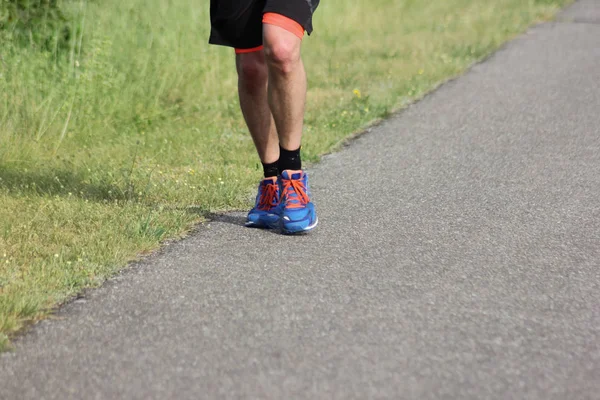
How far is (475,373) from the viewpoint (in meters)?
3.04

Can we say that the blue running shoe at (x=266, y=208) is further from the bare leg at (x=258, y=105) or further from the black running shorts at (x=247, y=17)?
the black running shorts at (x=247, y=17)

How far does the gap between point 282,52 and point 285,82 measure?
18 centimetres

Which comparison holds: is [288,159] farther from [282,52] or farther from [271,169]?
[282,52]

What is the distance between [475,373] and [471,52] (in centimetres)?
762

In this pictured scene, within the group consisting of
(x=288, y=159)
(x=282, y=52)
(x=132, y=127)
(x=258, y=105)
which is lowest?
(x=132, y=127)

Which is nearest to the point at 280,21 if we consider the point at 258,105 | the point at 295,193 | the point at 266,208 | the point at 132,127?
the point at 258,105

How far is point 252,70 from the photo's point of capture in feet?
15.3

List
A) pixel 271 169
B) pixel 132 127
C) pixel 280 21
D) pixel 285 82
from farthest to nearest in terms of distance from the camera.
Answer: pixel 132 127 → pixel 271 169 → pixel 285 82 → pixel 280 21

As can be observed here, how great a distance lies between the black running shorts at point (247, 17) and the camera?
4.31m

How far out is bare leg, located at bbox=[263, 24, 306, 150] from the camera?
4.29m

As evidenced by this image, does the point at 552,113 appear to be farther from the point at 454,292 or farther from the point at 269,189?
the point at 454,292

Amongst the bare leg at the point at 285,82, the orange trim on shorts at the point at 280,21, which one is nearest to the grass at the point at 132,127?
the bare leg at the point at 285,82

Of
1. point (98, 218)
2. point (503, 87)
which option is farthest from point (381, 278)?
point (503, 87)

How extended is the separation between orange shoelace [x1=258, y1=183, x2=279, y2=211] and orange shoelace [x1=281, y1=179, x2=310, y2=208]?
0.37 feet
